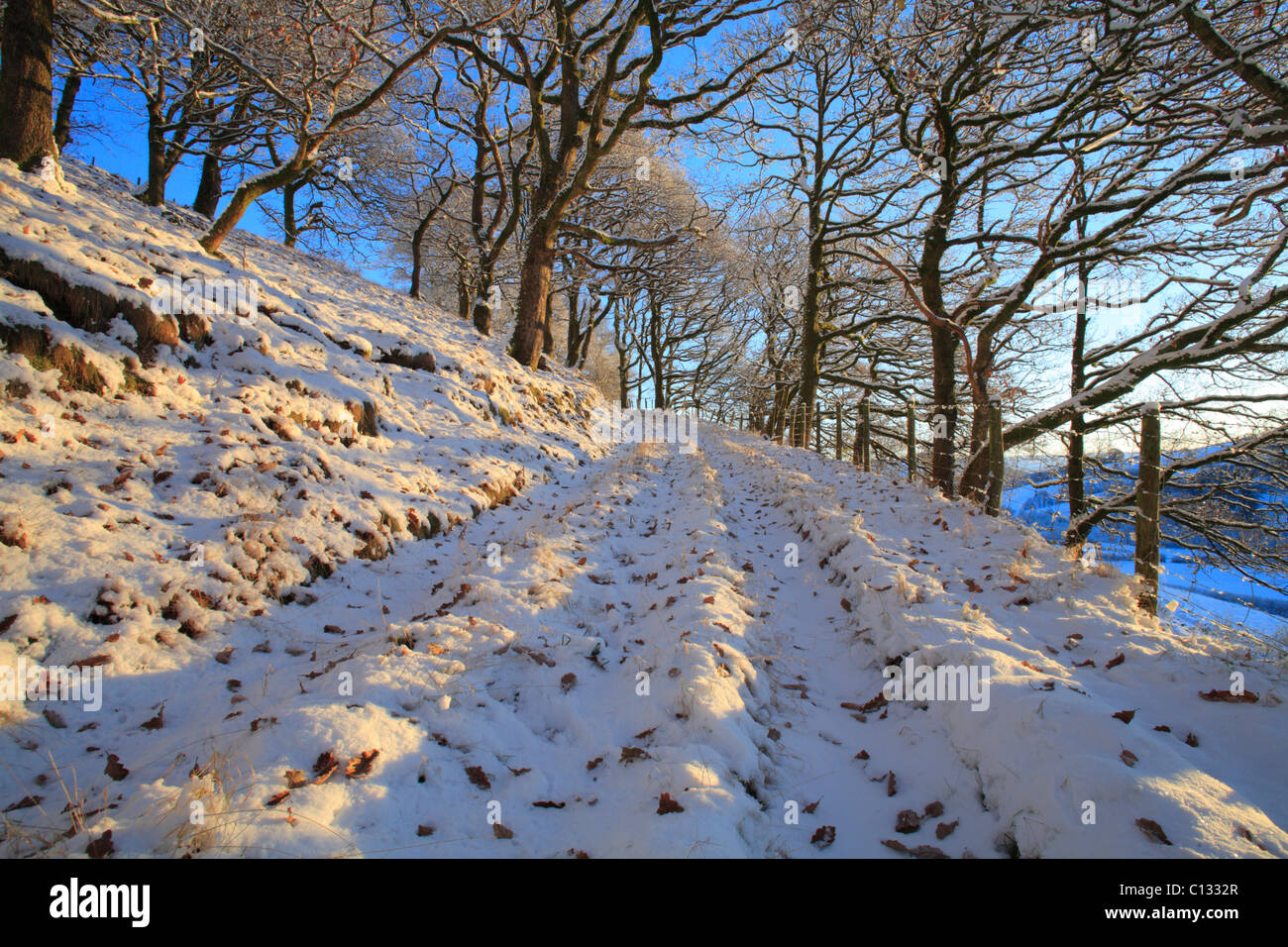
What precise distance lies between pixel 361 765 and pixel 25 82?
9.61 meters

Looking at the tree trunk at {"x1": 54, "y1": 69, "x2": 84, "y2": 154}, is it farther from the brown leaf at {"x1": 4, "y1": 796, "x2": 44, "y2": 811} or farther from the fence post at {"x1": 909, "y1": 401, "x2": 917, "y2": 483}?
the fence post at {"x1": 909, "y1": 401, "x2": 917, "y2": 483}

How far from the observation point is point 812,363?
52.3ft

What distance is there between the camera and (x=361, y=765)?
2379 mm

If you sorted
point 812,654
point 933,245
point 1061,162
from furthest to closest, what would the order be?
1. point 933,245
2. point 1061,162
3. point 812,654

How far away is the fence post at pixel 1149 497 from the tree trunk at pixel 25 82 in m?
12.8

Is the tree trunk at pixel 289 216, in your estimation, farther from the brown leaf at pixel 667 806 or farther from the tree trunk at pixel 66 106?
the brown leaf at pixel 667 806

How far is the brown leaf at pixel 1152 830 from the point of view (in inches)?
82.2

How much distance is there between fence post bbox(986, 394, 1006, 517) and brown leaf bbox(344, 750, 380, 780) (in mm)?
7515

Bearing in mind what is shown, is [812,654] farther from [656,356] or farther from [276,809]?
[656,356]

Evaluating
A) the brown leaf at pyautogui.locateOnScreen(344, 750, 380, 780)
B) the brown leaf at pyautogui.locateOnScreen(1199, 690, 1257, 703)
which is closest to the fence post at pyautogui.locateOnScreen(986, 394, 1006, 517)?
the brown leaf at pyautogui.locateOnScreen(1199, 690, 1257, 703)

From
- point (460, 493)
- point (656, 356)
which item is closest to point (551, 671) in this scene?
point (460, 493)

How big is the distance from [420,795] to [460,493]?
4.43m

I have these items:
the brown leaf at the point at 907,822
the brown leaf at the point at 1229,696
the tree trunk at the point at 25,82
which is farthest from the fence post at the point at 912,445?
the tree trunk at the point at 25,82

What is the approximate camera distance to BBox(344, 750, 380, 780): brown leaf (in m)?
2.32
